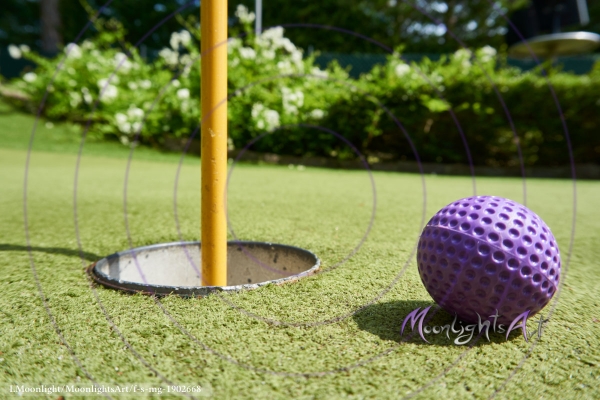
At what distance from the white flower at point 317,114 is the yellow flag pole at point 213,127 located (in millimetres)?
6318

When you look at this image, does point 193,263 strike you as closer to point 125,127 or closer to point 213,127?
point 213,127

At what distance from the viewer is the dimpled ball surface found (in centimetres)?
169

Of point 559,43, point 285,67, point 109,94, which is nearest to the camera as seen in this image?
point 285,67

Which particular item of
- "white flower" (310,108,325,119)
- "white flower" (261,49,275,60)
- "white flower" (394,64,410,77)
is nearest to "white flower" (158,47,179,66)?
"white flower" (261,49,275,60)

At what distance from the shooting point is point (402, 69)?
330 inches

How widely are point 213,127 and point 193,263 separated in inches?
39.6

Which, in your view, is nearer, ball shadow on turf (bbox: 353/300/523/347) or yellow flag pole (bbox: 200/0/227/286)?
ball shadow on turf (bbox: 353/300/523/347)

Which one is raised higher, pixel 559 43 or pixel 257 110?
pixel 559 43

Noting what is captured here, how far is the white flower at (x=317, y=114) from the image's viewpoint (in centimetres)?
848

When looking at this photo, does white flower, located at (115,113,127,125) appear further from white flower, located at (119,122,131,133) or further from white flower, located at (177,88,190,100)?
white flower, located at (177,88,190,100)

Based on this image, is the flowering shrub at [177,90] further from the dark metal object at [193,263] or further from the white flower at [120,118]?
the dark metal object at [193,263]

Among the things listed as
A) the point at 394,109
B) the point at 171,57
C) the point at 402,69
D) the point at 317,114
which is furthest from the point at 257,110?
the point at 171,57

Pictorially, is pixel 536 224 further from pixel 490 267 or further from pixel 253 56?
pixel 253 56

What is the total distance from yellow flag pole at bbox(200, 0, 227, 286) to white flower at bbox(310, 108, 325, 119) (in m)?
6.32
